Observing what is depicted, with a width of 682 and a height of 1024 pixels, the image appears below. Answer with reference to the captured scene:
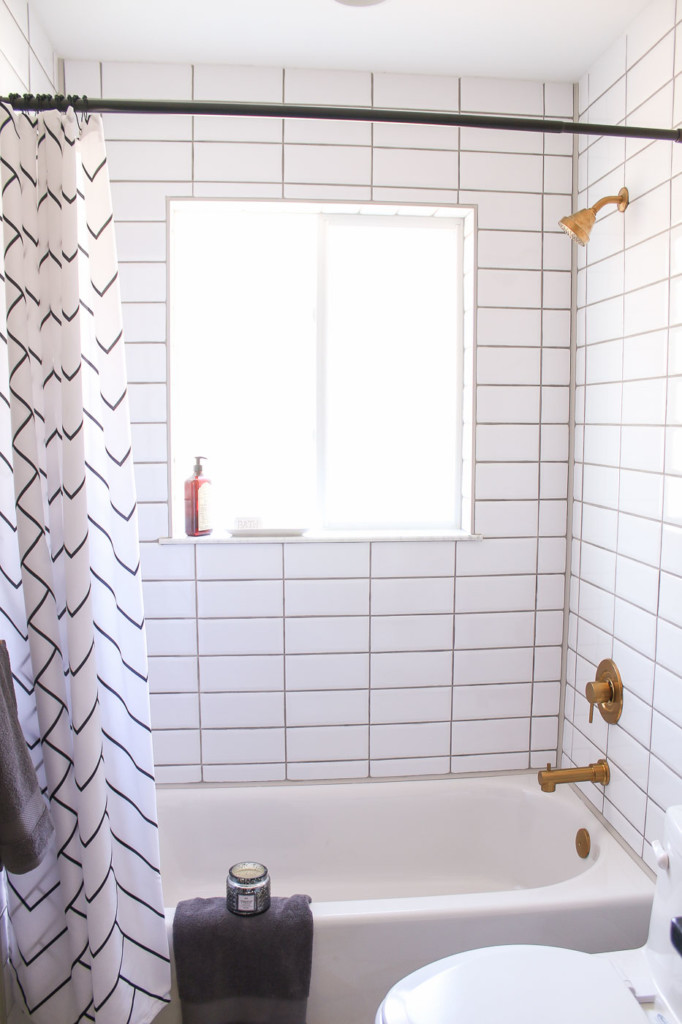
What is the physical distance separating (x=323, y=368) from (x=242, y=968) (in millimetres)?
1634

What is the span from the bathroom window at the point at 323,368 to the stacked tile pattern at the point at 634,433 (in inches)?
17.3

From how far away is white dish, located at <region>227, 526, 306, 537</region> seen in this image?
2.17m

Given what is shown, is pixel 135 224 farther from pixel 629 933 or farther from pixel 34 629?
pixel 629 933

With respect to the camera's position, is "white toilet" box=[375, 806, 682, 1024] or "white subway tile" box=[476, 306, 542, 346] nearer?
"white toilet" box=[375, 806, 682, 1024]

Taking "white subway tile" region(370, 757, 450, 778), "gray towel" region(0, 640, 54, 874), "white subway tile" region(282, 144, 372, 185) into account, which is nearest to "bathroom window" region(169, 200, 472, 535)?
"white subway tile" region(282, 144, 372, 185)

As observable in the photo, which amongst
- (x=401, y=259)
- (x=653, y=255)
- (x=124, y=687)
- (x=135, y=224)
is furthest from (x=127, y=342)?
(x=653, y=255)

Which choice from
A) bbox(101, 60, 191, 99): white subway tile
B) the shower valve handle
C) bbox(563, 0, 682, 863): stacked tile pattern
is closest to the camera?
bbox(563, 0, 682, 863): stacked tile pattern

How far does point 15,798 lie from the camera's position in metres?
1.20

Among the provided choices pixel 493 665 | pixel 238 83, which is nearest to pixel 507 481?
pixel 493 665

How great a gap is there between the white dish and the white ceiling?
1.34 metres

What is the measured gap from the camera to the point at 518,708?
2291mm

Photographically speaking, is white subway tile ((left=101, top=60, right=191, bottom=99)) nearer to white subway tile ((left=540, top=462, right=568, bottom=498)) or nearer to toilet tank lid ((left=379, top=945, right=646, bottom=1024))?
white subway tile ((left=540, top=462, right=568, bottom=498))

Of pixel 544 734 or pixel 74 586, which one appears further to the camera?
pixel 544 734

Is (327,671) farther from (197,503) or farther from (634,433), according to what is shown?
(634,433)
